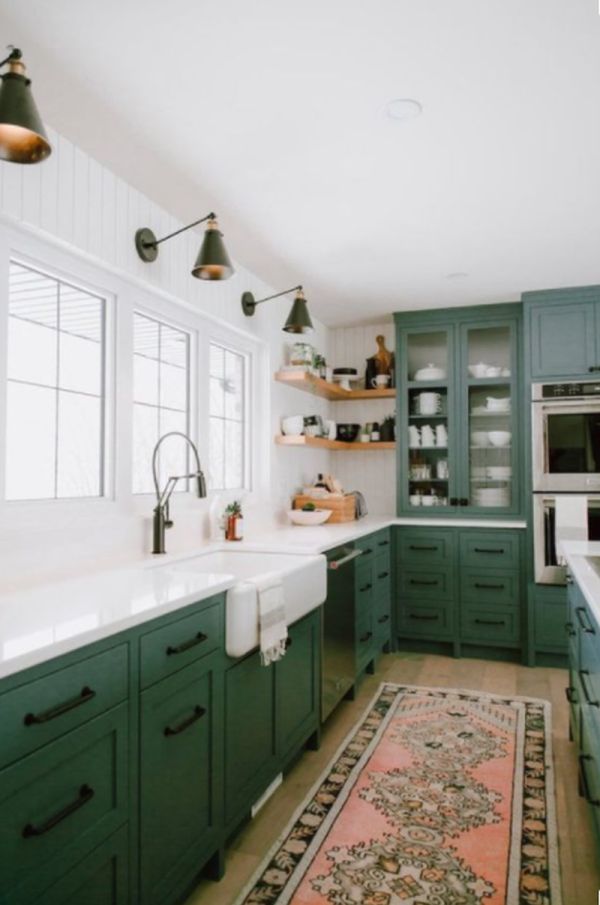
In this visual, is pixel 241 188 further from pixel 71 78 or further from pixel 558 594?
pixel 558 594

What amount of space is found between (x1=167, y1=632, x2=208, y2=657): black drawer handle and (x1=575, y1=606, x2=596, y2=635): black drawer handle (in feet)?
3.77

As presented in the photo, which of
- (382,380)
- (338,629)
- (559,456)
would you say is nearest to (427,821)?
(338,629)

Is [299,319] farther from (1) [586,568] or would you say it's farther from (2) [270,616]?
(1) [586,568]

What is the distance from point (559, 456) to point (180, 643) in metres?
3.24

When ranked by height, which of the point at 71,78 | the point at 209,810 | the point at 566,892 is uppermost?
the point at 71,78

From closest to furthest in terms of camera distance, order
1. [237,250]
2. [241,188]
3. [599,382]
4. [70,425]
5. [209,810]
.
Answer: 1. [209,810]
2. [70,425]
3. [241,188]
4. [237,250]
5. [599,382]

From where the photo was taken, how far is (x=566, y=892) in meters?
1.97

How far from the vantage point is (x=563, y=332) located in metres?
4.31

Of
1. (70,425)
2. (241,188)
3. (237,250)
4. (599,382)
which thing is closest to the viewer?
(70,425)

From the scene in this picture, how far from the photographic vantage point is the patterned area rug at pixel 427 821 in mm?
1984

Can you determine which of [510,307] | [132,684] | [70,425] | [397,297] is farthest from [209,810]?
[510,307]

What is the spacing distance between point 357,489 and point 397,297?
1.62m

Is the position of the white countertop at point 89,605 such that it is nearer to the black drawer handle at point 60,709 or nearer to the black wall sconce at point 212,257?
the black drawer handle at point 60,709

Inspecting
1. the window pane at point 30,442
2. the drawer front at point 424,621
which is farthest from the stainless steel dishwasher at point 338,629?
the window pane at point 30,442
